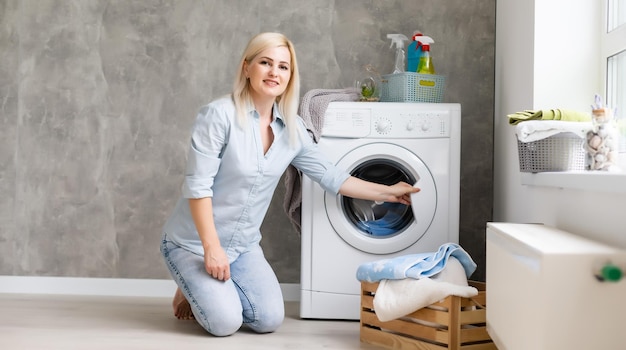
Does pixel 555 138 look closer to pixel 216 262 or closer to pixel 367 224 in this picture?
pixel 367 224

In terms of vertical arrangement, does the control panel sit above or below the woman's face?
below

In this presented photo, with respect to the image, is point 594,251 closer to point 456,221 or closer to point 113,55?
point 456,221

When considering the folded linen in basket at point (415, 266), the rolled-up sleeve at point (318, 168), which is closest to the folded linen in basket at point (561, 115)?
the folded linen in basket at point (415, 266)

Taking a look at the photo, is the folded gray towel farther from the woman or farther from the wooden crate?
the wooden crate

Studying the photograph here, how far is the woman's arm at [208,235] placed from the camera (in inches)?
99.3

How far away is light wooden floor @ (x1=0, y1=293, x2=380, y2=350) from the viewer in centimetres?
239

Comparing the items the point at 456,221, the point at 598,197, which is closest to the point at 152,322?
the point at 456,221

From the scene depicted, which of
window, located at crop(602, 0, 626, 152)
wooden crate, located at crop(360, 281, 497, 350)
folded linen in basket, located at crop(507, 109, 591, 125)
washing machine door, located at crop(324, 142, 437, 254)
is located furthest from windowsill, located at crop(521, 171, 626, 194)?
washing machine door, located at crop(324, 142, 437, 254)

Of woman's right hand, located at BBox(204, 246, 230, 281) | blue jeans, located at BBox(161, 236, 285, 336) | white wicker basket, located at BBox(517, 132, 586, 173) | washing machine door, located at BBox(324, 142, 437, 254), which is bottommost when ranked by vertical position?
blue jeans, located at BBox(161, 236, 285, 336)

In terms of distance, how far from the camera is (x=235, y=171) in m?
2.61

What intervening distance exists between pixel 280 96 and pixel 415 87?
1.86 ft

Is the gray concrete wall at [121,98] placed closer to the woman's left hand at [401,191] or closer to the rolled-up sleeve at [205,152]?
the woman's left hand at [401,191]

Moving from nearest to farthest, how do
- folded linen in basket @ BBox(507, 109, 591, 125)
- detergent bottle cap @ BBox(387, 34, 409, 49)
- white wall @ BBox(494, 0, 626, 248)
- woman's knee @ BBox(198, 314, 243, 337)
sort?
white wall @ BBox(494, 0, 626, 248) < folded linen in basket @ BBox(507, 109, 591, 125) < woman's knee @ BBox(198, 314, 243, 337) < detergent bottle cap @ BBox(387, 34, 409, 49)

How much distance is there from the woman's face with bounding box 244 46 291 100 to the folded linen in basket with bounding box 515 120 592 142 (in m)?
0.93
